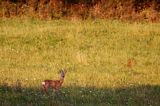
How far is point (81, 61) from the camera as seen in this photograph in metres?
18.4

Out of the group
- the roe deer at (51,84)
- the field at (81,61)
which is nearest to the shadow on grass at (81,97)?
the field at (81,61)

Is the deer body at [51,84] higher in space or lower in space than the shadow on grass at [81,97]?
higher

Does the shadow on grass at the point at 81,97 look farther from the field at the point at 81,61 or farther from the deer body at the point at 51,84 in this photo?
the deer body at the point at 51,84

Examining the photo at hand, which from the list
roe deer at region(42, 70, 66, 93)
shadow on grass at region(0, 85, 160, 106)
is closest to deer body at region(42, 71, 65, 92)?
roe deer at region(42, 70, 66, 93)

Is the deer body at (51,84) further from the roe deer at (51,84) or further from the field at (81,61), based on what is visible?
the field at (81,61)

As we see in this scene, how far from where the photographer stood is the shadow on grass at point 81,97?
38.1 ft

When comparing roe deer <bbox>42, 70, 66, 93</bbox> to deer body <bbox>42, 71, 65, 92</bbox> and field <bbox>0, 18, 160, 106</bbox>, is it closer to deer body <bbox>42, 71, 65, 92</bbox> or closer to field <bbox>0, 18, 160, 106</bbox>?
deer body <bbox>42, 71, 65, 92</bbox>

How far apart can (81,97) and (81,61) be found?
6.06 meters

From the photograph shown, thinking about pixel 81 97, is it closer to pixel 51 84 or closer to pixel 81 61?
pixel 51 84

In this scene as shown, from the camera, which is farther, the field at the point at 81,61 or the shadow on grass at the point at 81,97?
the field at the point at 81,61

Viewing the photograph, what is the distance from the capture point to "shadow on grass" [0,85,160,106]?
11599mm

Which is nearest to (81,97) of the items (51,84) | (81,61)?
(51,84)

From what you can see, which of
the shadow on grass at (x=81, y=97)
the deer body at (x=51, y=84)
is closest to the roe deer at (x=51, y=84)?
the deer body at (x=51, y=84)

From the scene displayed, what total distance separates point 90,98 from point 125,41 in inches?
404
